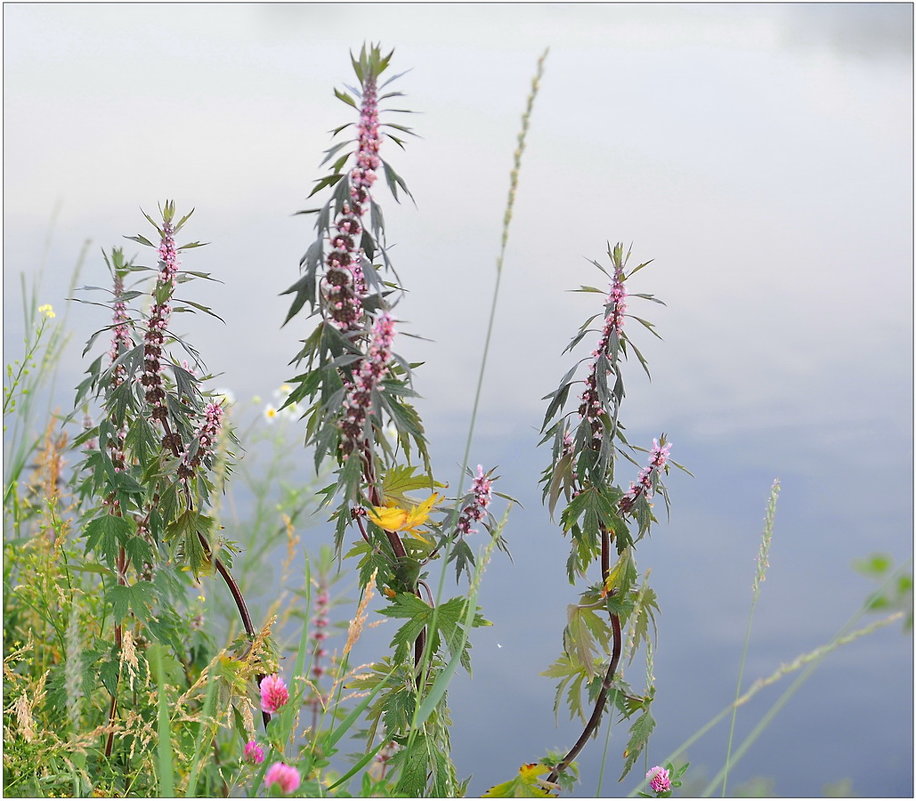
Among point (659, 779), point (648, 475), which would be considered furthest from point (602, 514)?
point (659, 779)

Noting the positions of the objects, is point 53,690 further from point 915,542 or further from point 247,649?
point 915,542

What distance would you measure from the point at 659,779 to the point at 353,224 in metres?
1.66

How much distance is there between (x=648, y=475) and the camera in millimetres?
2389

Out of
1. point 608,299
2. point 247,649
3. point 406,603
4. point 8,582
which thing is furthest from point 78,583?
point 608,299

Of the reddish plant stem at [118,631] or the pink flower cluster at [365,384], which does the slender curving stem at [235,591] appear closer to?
the reddish plant stem at [118,631]

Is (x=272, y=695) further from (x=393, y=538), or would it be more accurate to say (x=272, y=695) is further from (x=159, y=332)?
(x=159, y=332)

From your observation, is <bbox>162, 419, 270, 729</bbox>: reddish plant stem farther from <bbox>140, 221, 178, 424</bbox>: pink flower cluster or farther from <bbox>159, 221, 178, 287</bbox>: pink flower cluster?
<bbox>159, 221, 178, 287</bbox>: pink flower cluster

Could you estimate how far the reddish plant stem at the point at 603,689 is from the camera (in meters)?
2.44

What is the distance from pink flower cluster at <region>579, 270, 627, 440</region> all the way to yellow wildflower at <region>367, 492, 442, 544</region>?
48 centimetres

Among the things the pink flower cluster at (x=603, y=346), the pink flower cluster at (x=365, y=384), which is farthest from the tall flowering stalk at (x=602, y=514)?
the pink flower cluster at (x=365, y=384)

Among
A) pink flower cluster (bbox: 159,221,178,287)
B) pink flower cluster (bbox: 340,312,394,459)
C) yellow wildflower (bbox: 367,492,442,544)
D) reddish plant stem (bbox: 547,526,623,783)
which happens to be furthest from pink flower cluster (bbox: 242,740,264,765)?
pink flower cluster (bbox: 159,221,178,287)

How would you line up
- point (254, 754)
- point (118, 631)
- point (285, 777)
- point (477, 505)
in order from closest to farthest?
1. point (285, 777)
2. point (254, 754)
3. point (477, 505)
4. point (118, 631)

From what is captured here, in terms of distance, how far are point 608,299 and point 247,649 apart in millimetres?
1355

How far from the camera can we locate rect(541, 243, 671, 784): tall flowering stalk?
2.32 metres
